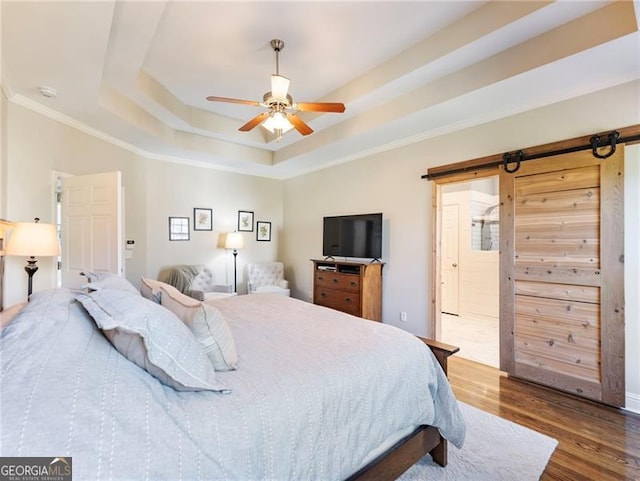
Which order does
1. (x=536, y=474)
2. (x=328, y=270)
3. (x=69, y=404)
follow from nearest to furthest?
(x=69, y=404) < (x=536, y=474) < (x=328, y=270)

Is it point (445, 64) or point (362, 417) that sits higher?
point (445, 64)

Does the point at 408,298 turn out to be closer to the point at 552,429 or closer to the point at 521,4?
the point at 552,429

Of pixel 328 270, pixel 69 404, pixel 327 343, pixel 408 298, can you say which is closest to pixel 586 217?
pixel 408 298

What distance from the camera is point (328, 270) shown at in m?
4.53

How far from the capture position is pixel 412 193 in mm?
3967

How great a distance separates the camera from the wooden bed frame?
54.4 inches

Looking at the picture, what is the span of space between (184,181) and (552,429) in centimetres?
538

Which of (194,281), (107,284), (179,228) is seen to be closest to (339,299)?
(194,281)

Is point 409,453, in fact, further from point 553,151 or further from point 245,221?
point 245,221

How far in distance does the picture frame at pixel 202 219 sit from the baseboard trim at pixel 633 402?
17.9 feet

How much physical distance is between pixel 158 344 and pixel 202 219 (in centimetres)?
447

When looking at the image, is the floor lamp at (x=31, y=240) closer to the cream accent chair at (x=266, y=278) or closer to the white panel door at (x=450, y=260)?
the cream accent chair at (x=266, y=278)

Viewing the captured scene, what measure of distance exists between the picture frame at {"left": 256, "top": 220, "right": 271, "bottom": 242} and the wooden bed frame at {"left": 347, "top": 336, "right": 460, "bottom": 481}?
4.48 meters

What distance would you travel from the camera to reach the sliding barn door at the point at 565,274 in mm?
2473
